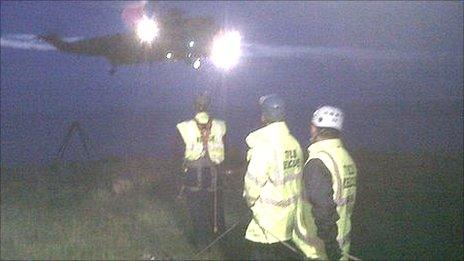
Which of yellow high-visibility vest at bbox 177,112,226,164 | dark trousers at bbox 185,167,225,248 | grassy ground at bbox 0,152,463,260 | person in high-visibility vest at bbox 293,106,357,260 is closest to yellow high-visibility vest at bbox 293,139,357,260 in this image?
person in high-visibility vest at bbox 293,106,357,260

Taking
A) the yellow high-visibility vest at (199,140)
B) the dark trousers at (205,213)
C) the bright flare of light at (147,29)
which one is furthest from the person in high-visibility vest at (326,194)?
the bright flare of light at (147,29)

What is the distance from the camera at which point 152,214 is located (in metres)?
10.6

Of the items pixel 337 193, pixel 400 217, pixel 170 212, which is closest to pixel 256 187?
pixel 337 193

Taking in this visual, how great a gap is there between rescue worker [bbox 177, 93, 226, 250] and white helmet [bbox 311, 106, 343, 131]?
341 centimetres

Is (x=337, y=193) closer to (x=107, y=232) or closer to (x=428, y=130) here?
(x=107, y=232)

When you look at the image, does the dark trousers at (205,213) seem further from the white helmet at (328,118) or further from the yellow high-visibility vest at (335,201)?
the white helmet at (328,118)

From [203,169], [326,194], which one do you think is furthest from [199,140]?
[326,194]

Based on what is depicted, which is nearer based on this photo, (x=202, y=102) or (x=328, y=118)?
(x=328, y=118)

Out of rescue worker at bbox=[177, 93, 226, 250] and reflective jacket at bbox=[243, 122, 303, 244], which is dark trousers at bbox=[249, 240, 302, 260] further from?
rescue worker at bbox=[177, 93, 226, 250]

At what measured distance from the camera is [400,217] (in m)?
11.3

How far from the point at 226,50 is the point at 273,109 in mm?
5536

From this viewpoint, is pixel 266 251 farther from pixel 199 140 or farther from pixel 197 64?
pixel 197 64

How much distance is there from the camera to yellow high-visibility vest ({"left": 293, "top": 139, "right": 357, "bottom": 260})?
15.1ft

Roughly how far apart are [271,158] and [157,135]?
26491mm
